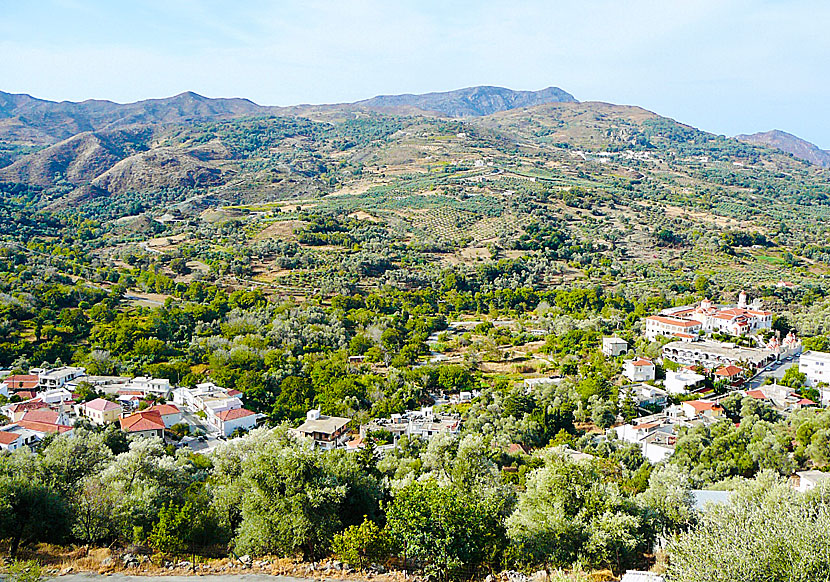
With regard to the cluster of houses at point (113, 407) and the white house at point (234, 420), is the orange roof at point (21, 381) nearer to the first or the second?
the cluster of houses at point (113, 407)

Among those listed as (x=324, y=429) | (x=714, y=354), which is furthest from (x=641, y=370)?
(x=324, y=429)

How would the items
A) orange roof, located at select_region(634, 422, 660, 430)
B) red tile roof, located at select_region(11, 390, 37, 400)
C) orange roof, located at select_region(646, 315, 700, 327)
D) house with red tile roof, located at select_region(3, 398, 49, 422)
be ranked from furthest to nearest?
1. orange roof, located at select_region(646, 315, 700, 327)
2. red tile roof, located at select_region(11, 390, 37, 400)
3. house with red tile roof, located at select_region(3, 398, 49, 422)
4. orange roof, located at select_region(634, 422, 660, 430)

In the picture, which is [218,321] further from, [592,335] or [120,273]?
[592,335]

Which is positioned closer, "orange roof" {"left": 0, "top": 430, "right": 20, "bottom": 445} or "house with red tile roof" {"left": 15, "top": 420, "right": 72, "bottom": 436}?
"orange roof" {"left": 0, "top": 430, "right": 20, "bottom": 445}

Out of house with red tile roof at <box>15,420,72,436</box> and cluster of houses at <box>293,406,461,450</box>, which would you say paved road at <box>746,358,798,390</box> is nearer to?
cluster of houses at <box>293,406,461,450</box>

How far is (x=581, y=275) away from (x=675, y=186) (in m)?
47.8

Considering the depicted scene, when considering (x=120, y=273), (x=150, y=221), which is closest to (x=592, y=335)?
(x=120, y=273)

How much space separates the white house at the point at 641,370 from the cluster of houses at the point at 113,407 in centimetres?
1698

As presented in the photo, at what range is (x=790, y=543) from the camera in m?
7.41

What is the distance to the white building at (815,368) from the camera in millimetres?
28491

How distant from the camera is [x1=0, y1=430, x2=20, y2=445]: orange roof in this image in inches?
795

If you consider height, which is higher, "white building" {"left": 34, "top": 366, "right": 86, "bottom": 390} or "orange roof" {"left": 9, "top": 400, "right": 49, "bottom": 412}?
"orange roof" {"left": 9, "top": 400, "right": 49, "bottom": 412}

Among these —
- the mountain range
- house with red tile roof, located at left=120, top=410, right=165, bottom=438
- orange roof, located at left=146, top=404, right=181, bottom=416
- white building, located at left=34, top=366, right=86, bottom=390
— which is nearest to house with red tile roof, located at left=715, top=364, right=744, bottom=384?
orange roof, located at left=146, top=404, right=181, bottom=416

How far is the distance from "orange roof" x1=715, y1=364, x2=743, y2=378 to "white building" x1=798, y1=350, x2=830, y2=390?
8.96ft
